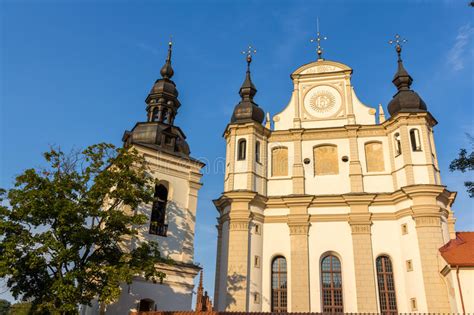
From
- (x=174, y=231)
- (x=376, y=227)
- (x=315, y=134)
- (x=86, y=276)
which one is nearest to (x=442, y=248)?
(x=376, y=227)

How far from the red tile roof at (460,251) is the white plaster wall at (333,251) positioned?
4542 mm

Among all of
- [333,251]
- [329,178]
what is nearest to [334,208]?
[329,178]

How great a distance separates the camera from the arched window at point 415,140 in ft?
78.8

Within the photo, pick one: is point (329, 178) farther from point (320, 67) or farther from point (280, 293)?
point (320, 67)

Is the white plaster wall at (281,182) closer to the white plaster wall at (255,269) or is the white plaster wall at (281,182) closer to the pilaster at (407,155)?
the white plaster wall at (255,269)

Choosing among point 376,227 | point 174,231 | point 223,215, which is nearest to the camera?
point 174,231

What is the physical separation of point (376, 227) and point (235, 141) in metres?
9.45

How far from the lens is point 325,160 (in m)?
25.7

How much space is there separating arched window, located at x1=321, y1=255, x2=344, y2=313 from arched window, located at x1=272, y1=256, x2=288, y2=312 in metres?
2.00

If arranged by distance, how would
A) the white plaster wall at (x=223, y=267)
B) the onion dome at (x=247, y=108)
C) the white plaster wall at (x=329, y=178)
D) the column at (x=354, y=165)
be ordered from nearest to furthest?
the white plaster wall at (x=223, y=267)
the column at (x=354, y=165)
the white plaster wall at (x=329, y=178)
the onion dome at (x=247, y=108)

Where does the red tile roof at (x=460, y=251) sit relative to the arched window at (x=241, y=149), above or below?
below

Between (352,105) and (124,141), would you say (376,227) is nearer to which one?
(352,105)

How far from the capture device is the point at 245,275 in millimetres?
22172

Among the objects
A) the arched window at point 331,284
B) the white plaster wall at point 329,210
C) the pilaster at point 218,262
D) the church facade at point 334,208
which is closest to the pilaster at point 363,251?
the church facade at point 334,208
